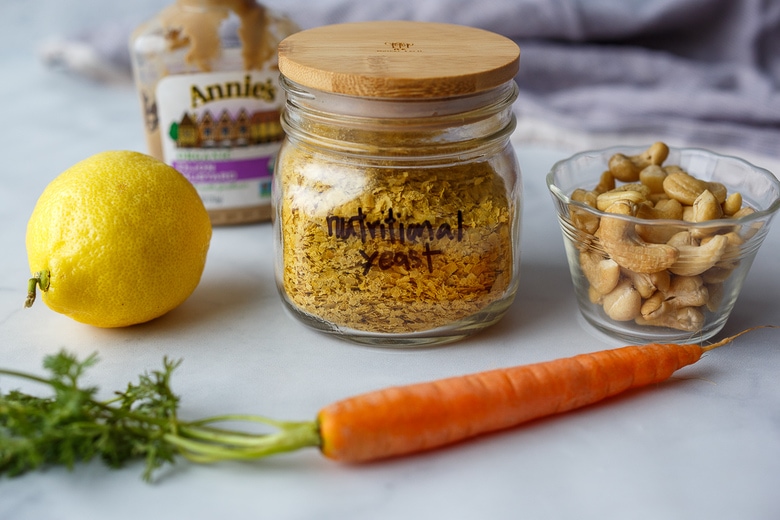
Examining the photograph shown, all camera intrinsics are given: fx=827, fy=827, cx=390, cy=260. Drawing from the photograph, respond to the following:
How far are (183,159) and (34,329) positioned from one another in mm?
385

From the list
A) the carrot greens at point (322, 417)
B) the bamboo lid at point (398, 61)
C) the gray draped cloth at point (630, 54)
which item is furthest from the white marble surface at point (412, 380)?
the gray draped cloth at point (630, 54)

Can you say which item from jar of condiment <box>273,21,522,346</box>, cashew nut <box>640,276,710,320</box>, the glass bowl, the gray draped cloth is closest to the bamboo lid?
jar of condiment <box>273,21,522,346</box>

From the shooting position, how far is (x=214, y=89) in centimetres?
132

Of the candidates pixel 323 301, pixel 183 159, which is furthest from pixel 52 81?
pixel 323 301

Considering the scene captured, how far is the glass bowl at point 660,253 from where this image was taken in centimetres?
97

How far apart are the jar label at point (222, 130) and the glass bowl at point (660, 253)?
505 mm

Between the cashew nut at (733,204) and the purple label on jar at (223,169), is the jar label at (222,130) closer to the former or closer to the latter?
the purple label on jar at (223,169)

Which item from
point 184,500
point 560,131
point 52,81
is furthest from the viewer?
point 52,81

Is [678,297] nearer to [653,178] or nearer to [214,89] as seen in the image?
[653,178]

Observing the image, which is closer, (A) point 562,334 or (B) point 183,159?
(A) point 562,334

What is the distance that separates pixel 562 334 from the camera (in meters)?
1.10

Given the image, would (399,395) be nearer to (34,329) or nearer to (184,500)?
(184,500)

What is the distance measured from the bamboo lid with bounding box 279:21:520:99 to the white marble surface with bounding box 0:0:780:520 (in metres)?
0.34

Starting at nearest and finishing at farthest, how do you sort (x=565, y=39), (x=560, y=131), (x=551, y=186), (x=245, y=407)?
(x=245, y=407) < (x=551, y=186) < (x=560, y=131) < (x=565, y=39)
